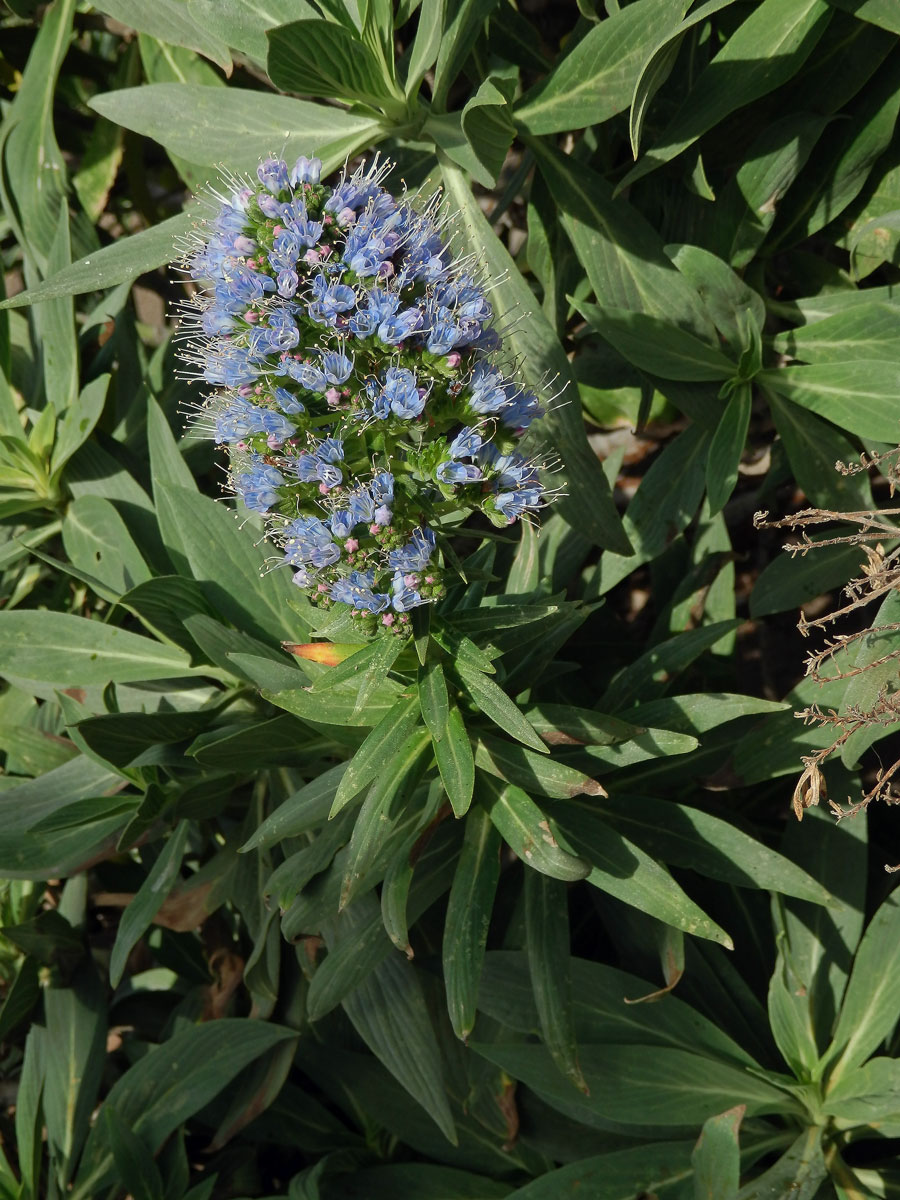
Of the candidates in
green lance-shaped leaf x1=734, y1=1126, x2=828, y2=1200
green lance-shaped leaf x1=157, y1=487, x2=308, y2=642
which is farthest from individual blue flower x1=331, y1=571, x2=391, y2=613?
green lance-shaped leaf x1=734, y1=1126, x2=828, y2=1200

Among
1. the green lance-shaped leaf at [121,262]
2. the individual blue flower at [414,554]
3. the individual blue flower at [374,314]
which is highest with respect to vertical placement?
the green lance-shaped leaf at [121,262]

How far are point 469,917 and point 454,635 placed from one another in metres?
0.39

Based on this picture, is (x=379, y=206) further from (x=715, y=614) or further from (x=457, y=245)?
(x=715, y=614)

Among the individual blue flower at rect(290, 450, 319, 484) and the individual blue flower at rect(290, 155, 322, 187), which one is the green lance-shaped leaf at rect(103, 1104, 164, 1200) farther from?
the individual blue flower at rect(290, 155, 322, 187)

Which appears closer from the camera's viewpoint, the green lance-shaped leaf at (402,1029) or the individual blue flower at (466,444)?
the individual blue flower at (466,444)

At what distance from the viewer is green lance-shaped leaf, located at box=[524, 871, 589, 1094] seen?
1.54m

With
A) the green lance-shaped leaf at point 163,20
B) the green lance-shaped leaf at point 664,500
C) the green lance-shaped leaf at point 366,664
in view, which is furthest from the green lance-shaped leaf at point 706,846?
the green lance-shaped leaf at point 163,20

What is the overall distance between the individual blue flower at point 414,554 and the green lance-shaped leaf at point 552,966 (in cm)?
57

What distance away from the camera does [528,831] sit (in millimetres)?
1418

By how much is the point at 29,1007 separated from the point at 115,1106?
1.02ft

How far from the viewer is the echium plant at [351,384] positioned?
1.24 metres

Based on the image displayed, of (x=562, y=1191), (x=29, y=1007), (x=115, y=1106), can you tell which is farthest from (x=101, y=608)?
(x=562, y=1191)

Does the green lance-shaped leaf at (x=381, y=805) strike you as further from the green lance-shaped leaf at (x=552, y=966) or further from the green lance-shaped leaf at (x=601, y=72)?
the green lance-shaped leaf at (x=601, y=72)

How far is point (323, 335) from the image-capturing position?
1.26m
